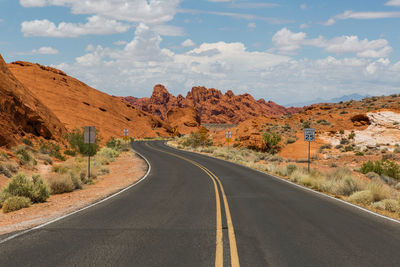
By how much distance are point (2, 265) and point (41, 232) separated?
1.97 m

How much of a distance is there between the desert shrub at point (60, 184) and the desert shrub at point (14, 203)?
2.95 m

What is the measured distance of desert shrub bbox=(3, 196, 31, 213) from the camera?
32.2ft

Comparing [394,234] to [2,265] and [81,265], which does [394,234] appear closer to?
[81,265]

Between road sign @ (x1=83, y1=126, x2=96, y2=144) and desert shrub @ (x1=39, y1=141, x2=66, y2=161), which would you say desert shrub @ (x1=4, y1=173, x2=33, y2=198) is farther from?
desert shrub @ (x1=39, y1=141, x2=66, y2=161)

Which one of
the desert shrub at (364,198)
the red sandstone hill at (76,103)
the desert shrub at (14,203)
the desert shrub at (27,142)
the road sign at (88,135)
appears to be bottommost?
the desert shrub at (14,203)

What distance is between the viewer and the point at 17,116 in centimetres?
2762

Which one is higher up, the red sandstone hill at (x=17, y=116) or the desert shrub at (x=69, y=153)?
the red sandstone hill at (x=17, y=116)

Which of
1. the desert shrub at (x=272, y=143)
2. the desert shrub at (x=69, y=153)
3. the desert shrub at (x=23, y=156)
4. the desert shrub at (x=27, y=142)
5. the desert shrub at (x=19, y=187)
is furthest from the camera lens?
the desert shrub at (x=272, y=143)

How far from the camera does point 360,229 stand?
7461 millimetres

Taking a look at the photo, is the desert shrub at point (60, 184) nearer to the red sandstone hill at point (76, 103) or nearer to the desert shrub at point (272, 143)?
the desert shrub at point (272, 143)

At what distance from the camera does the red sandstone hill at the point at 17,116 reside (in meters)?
24.9

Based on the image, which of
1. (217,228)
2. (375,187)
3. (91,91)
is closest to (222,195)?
(217,228)

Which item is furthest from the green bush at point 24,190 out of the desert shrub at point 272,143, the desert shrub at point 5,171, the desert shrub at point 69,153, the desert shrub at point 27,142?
the desert shrub at point 272,143

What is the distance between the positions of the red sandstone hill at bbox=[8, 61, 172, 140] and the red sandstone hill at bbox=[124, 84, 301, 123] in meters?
75.6
